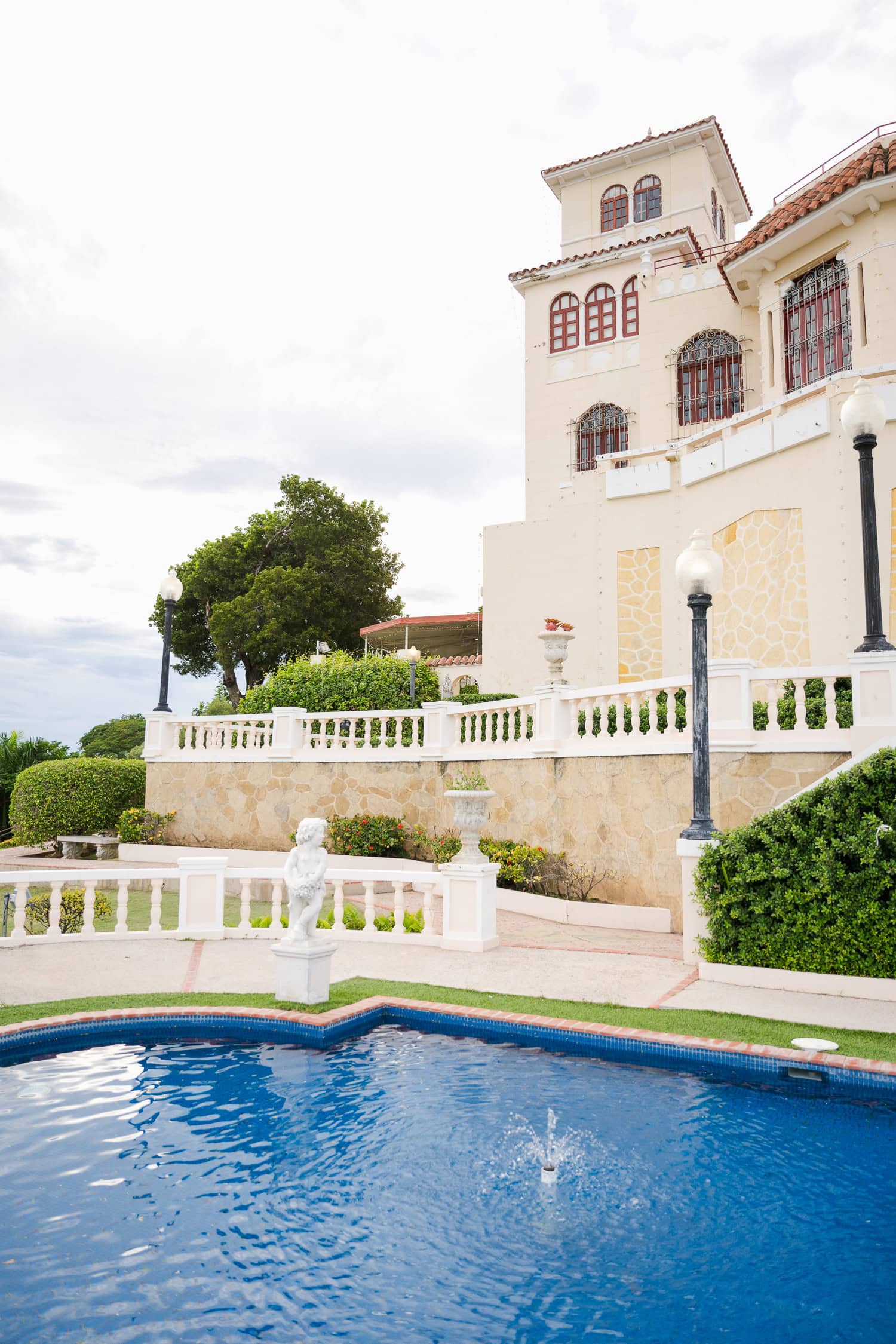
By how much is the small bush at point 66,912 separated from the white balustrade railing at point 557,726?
17.3 ft

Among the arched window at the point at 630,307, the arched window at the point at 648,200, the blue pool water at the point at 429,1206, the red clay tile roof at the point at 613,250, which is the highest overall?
the arched window at the point at 648,200

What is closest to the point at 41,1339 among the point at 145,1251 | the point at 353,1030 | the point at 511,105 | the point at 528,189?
the point at 145,1251

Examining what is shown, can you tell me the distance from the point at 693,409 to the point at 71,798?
1987 centimetres

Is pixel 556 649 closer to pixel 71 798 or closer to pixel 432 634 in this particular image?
pixel 71 798

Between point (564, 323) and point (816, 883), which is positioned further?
point (564, 323)

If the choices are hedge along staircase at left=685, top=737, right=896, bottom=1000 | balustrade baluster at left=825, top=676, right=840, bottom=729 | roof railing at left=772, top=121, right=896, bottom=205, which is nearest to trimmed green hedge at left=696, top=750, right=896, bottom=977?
hedge along staircase at left=685, top=737, right=896, bottom=1000

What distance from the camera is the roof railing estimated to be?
63.1 ft

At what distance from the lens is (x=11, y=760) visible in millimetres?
25641

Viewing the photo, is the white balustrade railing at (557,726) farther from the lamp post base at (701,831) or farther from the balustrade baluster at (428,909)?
the balustrade baluster at (428,909)

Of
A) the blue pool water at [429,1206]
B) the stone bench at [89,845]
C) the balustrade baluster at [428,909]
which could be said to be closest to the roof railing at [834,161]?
the balustrade baluster at [428,909]

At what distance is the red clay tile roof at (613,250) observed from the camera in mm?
24359

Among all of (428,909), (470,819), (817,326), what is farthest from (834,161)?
(428,909)

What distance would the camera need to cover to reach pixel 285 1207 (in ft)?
15.4

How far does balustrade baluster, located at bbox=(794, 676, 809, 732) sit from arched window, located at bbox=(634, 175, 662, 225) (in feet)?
72.9
